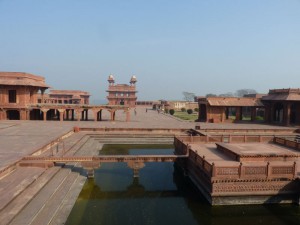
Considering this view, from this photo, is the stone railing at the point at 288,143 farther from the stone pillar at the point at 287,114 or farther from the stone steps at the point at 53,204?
the stone pillar at the point at 287,114

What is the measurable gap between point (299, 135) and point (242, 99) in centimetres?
1103

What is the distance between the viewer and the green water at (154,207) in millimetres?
9977

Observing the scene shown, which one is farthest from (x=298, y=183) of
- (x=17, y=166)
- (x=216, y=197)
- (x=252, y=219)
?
(x=17, y=166)

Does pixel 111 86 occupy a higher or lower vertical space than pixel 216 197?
higher

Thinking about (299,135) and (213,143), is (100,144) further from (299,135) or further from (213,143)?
(299,135)

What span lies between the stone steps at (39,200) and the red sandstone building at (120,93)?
66250 millimetres

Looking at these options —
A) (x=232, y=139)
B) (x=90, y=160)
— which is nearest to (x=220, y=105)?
(x=232, y=139)

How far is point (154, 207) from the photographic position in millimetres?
11203

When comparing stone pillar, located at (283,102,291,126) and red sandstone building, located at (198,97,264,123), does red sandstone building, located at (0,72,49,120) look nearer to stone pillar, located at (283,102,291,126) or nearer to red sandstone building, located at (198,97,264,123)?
red sandstone building, located at (198,97,264,123)

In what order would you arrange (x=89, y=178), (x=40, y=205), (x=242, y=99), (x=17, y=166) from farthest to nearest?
(x=242, y=99) < (x=89, y=178) < (x=17, y=166) < (x=40, y=205)

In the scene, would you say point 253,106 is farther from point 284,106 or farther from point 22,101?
point 22,101

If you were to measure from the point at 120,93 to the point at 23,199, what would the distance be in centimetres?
7109

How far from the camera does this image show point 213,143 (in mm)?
18016

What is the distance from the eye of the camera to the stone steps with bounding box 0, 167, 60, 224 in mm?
8516
